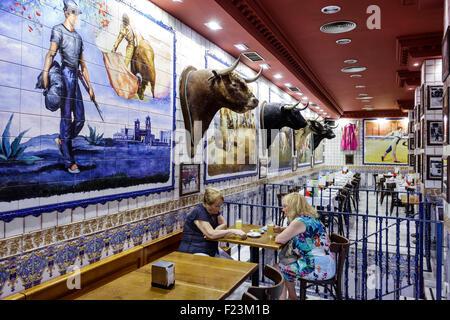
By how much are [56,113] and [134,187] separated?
1.19 m

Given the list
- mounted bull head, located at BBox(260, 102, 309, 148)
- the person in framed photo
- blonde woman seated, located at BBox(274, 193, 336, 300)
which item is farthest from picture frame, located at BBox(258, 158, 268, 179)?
the person in framed photo

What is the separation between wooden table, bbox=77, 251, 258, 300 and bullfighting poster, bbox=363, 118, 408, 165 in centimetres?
1590

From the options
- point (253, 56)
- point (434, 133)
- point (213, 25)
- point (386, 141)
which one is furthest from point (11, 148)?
point (386, 141)

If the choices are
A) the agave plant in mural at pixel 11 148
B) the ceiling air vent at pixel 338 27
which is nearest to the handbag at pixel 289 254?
the agave plant in mural at pixel 11 148

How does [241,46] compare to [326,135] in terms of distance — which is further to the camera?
[326,135]

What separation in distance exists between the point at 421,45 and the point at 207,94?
13.0 ft

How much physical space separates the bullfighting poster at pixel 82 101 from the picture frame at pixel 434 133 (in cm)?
519

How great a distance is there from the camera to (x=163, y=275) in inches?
89.7

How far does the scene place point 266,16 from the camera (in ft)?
15.4

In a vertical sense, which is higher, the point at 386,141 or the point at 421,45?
the point at 421,45

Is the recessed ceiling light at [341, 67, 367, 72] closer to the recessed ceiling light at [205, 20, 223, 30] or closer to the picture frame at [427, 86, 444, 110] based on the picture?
the picture frame at [427, 86, 444, 110]

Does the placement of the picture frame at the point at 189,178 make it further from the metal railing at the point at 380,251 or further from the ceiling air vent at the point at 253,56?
the ceiling air vent at the point at 253,56

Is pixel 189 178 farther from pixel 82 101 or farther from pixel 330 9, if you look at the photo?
pixel 330 9

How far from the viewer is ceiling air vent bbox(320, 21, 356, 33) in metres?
4.98
